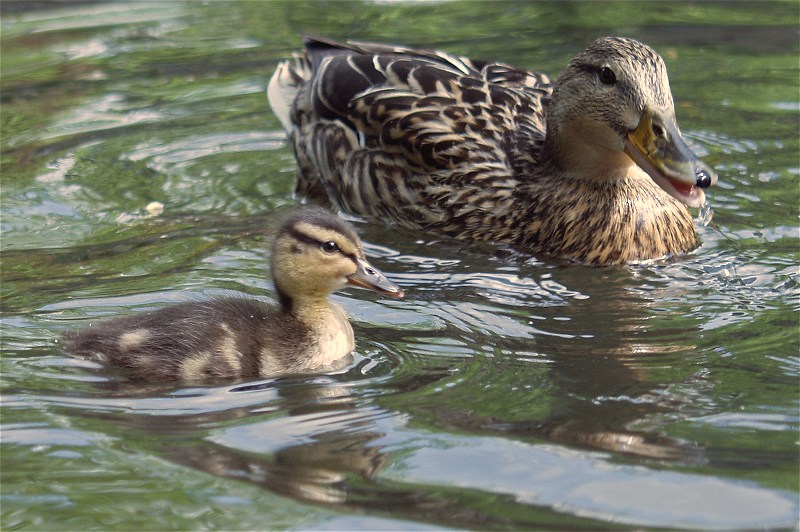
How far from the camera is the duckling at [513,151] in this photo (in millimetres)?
6305

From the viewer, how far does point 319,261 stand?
529 cm

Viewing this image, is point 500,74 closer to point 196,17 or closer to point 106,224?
point 106,224

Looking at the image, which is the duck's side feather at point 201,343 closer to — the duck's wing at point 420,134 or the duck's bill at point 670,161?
the duck's bill at point 670,161

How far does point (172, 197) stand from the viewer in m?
7.43

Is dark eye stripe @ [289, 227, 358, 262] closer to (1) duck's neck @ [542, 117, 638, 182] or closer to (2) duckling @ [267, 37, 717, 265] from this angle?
(2) duckling @ [267, 37, 717, 265]

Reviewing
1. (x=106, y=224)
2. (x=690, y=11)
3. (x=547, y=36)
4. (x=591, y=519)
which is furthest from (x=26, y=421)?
(x=690, y=11)

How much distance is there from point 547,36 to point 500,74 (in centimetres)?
279

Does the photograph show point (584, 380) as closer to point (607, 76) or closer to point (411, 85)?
point (607, 76)

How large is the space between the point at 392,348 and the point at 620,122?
179 cm

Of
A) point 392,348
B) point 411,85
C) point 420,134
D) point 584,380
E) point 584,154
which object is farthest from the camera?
point 411,85

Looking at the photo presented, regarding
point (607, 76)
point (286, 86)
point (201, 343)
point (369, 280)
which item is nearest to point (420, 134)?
point (607, 76)

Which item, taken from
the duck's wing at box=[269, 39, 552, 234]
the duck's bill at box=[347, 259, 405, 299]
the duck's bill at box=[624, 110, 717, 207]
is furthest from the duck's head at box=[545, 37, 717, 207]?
the duck's bill at box=[347, 259, 405, 299]

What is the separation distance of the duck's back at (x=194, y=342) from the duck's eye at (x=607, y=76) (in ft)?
6.95

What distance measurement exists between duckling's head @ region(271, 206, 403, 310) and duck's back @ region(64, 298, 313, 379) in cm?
16
